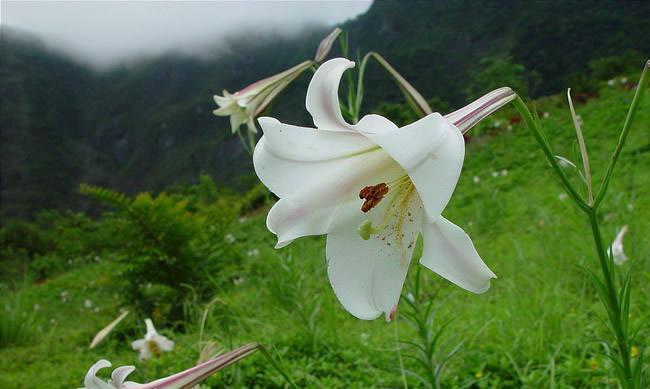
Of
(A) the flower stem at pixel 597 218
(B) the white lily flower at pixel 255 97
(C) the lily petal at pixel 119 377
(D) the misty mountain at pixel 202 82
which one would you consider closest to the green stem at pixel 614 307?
(A) the flower stem at pixel 597 218

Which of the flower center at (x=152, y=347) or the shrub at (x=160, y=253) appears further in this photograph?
the shrub at (x=160, y=253)

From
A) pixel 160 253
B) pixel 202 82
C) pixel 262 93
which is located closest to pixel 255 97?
pixel 262 93

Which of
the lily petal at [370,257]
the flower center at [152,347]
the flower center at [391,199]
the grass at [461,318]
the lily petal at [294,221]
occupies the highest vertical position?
the lily petal at [294,221]

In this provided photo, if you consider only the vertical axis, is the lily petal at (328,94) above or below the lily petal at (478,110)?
above

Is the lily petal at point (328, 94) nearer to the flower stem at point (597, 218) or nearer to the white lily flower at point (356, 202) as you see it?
the white lily flower at point (356, 202)

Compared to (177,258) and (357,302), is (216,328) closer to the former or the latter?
(177,258)

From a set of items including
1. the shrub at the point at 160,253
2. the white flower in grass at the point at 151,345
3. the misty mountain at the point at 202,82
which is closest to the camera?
the white flower in grass at the point at 151,345

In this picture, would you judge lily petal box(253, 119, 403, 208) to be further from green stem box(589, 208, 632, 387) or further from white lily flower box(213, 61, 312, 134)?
white lily flower box(213, 61, 312, 134)
